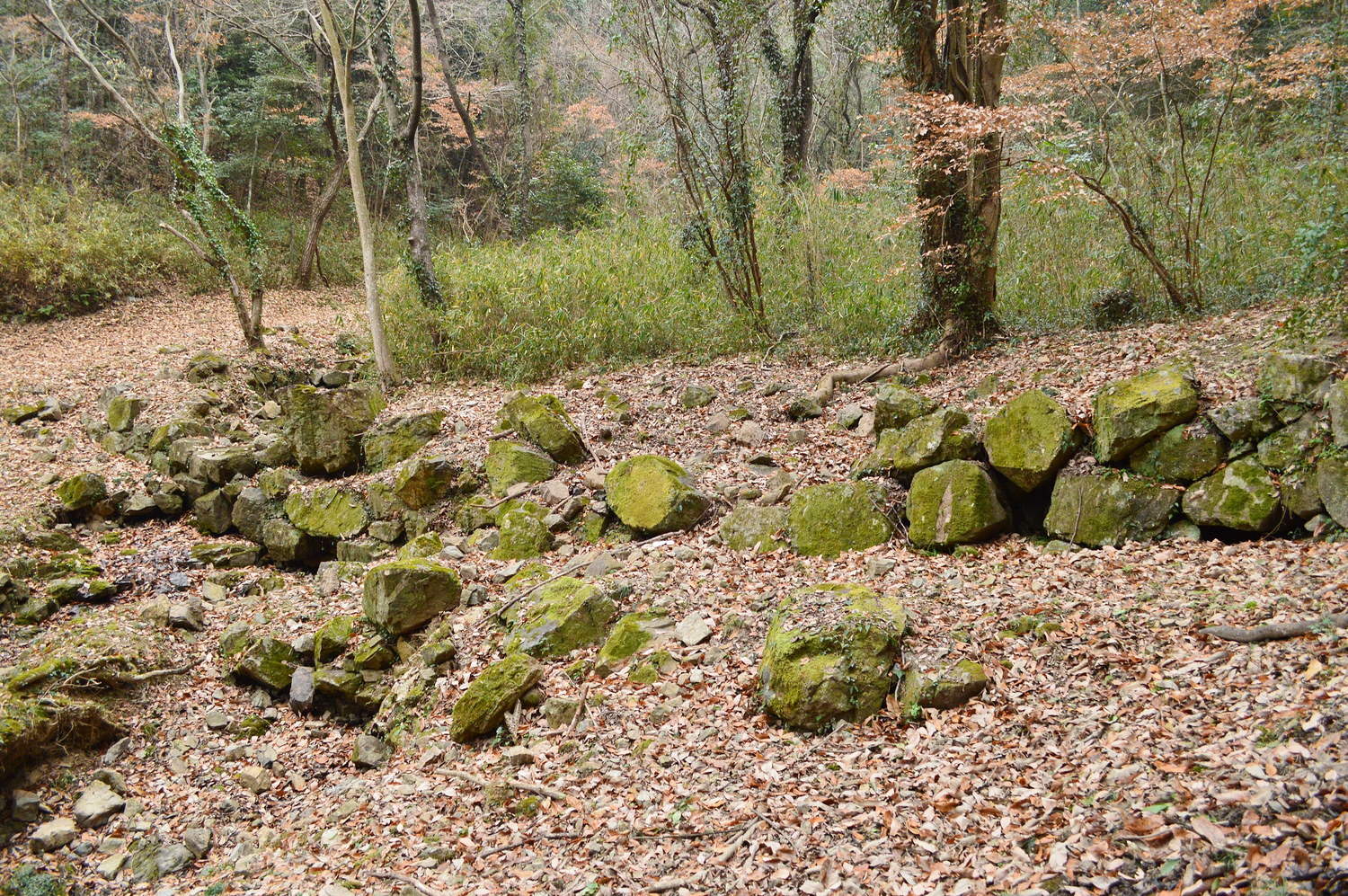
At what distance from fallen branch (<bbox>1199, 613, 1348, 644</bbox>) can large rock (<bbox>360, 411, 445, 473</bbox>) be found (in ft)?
24.2

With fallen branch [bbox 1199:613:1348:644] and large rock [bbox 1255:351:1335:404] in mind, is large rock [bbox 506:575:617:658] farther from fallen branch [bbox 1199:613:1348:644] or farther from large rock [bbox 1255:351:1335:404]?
large rock [bbox 1255:351:1335:404]

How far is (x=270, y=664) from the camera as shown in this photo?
19.1 ft

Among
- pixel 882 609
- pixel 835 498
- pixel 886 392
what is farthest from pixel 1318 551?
pixel 886 392

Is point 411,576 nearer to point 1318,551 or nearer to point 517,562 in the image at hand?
point 517,562

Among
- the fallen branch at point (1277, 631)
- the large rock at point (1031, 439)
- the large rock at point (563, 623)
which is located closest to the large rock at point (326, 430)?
the large rock at point (563, 623)

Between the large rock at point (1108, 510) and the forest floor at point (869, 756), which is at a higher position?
the large rock at point (1108, 510)

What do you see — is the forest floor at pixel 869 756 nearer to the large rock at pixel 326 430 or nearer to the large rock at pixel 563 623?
the large rock at pixel 563 623

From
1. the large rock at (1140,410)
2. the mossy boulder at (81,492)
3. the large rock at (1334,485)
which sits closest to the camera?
the large rock at (1334,485)

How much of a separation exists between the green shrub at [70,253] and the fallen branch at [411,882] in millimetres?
14491

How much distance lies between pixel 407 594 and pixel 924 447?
13.6 ft

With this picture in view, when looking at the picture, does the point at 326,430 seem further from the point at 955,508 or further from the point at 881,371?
the point at 955,508

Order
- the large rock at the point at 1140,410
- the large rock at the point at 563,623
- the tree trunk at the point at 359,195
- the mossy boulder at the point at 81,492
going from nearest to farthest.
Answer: the large rock at the point at 1140,410, the large rock at the point at 563,623, the mossy boulder at the point at 81,492, the tree trunk at the point at 359,195

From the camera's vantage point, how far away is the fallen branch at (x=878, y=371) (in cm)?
765

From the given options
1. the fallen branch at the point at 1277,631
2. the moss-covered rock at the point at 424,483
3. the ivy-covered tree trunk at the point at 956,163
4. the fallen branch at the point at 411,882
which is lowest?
Result: the fallen branch at the point at 411,882
